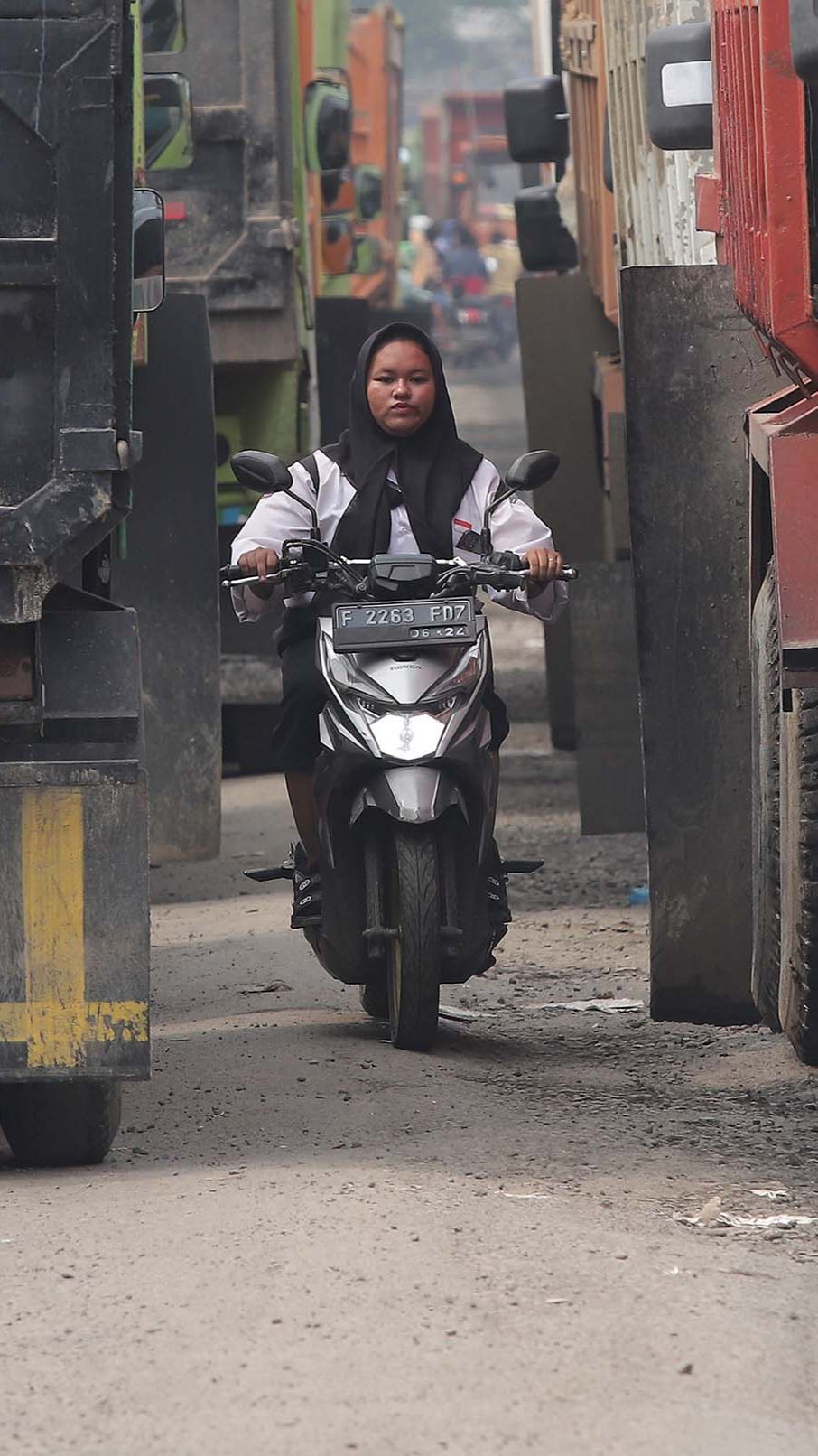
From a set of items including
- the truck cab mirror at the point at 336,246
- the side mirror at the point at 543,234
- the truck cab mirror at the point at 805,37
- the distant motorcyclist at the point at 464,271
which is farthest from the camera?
the distant motorcyclist at the point at 464,271

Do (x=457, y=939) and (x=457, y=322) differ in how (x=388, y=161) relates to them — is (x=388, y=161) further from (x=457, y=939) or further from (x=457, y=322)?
(x=457, y=939)

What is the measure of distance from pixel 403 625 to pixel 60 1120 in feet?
4.35

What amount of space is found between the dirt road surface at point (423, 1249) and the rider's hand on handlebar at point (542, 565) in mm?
1027

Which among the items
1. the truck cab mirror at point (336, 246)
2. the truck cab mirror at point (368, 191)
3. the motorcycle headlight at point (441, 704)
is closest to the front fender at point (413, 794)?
the motorcycle headlight at point (441, 704)

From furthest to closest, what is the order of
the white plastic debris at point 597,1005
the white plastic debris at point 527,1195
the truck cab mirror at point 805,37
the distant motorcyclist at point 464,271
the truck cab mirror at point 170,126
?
A: the distant motorcyclist at point 464,271 < the truck cab mirror at point 170,126 < the white plastic debris at point 597,1005 < the white plastic debris at point 527,1195 < the truck cab mirror at point 805,37

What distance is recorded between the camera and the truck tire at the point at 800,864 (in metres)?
5.19

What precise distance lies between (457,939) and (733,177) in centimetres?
170

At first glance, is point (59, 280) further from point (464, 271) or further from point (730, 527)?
point (464, 271)

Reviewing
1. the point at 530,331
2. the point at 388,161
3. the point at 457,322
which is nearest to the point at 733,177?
the point at 530,331

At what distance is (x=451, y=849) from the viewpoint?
5664 mm

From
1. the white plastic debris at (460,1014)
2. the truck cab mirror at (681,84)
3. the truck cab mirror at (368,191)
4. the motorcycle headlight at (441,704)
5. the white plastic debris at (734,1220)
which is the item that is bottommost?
the white plastic debris at (460,1014)

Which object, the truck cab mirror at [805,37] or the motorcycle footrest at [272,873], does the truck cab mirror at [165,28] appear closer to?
the motorcycle footrest at [272,873]

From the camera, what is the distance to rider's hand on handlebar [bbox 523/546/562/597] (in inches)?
223

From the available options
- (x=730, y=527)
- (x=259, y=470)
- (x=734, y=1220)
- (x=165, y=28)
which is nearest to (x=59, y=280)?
(x=259, y=470)
